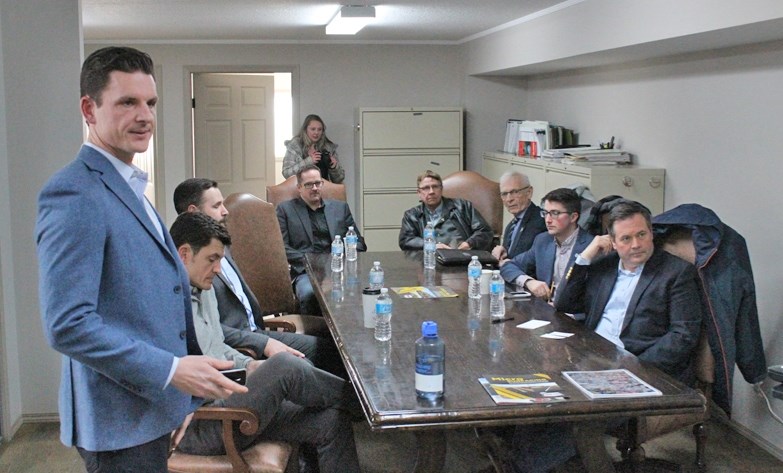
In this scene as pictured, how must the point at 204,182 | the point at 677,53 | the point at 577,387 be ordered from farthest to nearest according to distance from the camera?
1. the point at 677,53
2. the point at 204,182
3. the point at 577,387

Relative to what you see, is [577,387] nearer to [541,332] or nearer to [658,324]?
[541,332]

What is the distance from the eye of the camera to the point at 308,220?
5.73m

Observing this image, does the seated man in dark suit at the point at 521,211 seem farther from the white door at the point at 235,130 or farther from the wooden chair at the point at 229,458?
the white door at the point at 235,130

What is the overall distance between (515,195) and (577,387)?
268 cm

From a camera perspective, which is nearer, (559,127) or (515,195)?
(515,195)

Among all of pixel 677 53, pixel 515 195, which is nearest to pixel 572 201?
pixel 515 195

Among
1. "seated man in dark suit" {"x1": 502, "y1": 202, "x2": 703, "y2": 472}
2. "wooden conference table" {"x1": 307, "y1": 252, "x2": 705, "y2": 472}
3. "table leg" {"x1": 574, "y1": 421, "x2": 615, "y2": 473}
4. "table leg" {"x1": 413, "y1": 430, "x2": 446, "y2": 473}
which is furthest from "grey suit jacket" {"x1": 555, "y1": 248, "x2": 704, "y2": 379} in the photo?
"table leg" {"x1": 413, "y1": 430, "x2": 446, "y2": 473}

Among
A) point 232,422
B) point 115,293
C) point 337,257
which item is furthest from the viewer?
point 337,257

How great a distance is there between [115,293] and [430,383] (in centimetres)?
111

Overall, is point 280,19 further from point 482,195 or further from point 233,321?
point 233,321

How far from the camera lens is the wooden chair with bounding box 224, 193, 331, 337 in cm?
470

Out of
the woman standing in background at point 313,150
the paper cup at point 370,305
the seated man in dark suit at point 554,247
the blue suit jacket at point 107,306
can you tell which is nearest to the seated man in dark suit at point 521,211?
the seated man in dark suit at point 554,247

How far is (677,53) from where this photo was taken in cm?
513

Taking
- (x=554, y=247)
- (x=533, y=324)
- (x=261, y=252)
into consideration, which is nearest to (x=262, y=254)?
(x=261, y=252)
